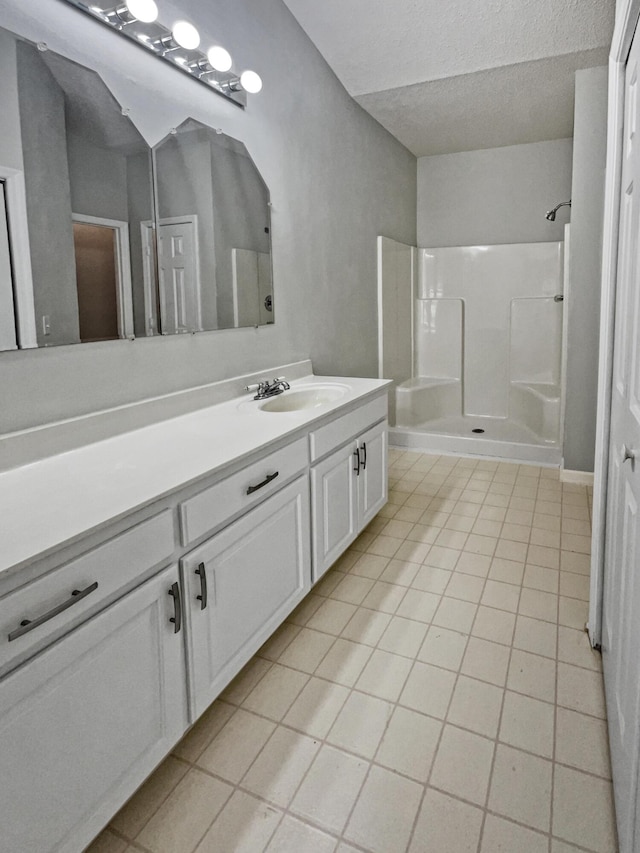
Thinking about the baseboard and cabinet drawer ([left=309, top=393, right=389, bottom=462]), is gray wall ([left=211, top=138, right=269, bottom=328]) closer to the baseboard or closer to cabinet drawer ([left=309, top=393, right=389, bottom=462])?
cabinet drawer ([left=309, top=393, right=389, bottom=462])

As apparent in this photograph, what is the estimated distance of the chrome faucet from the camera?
2.39 meters

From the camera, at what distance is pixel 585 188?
3.29m

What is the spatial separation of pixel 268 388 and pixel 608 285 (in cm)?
133

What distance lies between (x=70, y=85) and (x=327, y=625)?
6.25ft

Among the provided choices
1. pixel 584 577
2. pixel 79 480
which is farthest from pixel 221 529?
pixel 584 577

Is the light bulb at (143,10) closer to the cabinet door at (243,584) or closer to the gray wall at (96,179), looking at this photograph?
the gray wall at (96,179)

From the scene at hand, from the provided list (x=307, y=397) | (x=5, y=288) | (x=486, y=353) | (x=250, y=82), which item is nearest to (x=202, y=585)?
(x=5, y=288)

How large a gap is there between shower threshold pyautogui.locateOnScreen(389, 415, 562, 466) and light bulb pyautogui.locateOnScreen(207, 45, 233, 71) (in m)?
2.76

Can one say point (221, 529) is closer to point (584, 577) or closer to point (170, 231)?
point (170, 231)

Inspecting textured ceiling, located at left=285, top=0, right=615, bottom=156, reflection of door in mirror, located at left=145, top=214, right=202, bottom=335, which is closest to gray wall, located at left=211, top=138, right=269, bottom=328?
reflection of door in mirror, located at left=145, top=214, right=202, bottom=335

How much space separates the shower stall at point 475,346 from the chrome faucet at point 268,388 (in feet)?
5.69

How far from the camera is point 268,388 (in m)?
2.42

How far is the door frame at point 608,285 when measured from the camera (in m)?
1.58

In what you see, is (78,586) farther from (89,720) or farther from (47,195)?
(47,195)
